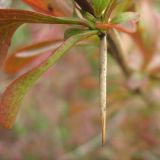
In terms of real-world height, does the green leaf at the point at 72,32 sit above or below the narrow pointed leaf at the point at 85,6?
below

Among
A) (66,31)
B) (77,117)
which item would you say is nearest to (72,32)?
(66,31)

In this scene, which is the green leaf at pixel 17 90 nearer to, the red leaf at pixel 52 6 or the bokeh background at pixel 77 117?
the red leaf at pixel 52 6

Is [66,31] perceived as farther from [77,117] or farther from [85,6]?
[77,117]

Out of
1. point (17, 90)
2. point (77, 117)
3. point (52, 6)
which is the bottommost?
point (77, 117)

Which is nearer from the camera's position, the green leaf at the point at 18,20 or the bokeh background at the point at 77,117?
the green leaf at the point at 18,20

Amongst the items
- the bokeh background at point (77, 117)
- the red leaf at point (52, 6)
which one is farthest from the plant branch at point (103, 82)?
the bokeh background at point (77, 117)

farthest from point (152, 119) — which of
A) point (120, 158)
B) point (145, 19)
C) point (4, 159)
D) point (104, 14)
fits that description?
point (104, 14)
